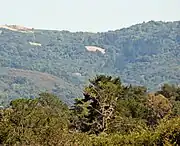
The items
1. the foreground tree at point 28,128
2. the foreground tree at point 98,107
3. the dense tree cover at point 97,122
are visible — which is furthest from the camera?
the foreground tree at point 98,107

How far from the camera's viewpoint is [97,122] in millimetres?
51406

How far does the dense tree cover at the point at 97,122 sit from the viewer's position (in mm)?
25413

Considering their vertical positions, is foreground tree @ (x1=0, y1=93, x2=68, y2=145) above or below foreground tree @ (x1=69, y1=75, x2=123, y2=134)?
above

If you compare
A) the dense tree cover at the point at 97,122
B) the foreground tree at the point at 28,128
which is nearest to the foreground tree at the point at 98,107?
the dense tree cover at the point at 97,122

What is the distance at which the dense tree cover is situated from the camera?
25.4m

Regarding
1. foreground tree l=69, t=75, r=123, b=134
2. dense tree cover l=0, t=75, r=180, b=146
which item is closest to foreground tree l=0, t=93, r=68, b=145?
dense tree cover l=0, t=75, r=180, b=146

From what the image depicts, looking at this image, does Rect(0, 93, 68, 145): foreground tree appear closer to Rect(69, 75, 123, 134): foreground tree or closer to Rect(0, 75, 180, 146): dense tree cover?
Rect(0, 75, 180, 146): dense tree cover

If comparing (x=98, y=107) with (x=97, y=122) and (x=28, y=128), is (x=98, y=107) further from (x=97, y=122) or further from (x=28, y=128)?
(x=28, y=128)

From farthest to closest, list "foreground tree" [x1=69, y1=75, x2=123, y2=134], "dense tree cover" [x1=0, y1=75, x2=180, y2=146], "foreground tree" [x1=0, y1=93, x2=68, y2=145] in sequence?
A: 1. "foreground tree" [x1=69, y1=75, x2=123, y2=134]
2. "foreground tree" [x1=0, y1=93, x2=68, y2=145]
3. "dense tree cover" [x1=0, y1=75, x2=180, y2=146]

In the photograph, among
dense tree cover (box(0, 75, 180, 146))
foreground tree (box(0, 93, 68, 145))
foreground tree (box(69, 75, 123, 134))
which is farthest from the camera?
foreground tree (box(69, 75, 123, 134))

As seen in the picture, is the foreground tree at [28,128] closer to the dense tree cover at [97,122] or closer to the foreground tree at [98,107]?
the dense tree cover at [97,122]

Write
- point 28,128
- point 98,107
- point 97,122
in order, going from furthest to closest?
1. point 98,107
2. point 97,122
3. point 28,128

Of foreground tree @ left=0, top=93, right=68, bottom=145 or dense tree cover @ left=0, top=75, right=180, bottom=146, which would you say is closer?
dense tree cover @ left=0, top=75, right=180, bottom=146

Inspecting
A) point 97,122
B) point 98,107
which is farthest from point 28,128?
point 98,107
